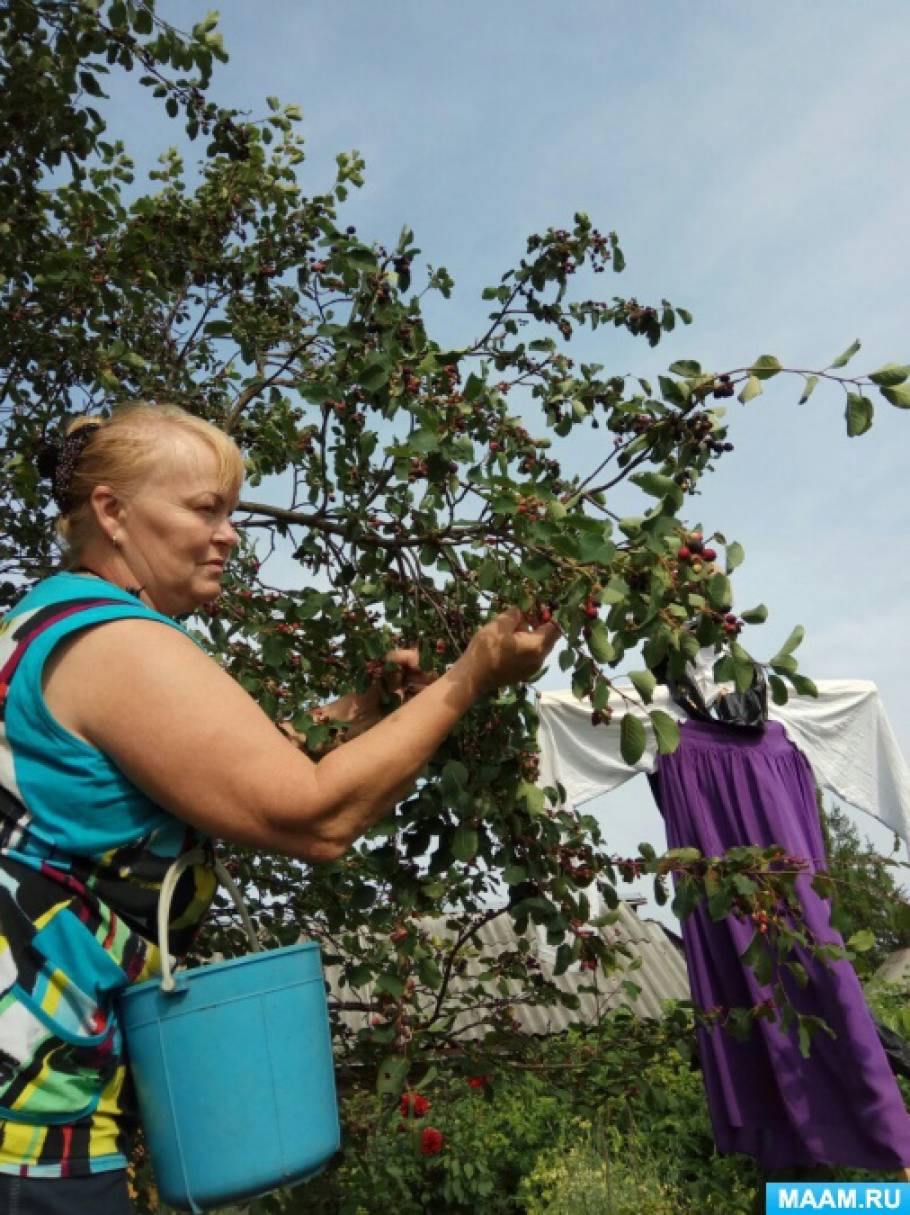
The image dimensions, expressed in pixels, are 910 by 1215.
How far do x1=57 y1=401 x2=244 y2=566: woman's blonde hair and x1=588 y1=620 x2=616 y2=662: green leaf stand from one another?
1.75ft

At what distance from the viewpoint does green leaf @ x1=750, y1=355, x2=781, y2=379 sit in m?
1.72

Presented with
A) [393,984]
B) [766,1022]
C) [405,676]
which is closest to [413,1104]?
[393,984]

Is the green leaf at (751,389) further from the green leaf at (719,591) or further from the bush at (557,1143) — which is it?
the bush at (557,1143)

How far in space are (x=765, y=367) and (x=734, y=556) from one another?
358 mm

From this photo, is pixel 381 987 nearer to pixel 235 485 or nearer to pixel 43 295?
pixel 235 485

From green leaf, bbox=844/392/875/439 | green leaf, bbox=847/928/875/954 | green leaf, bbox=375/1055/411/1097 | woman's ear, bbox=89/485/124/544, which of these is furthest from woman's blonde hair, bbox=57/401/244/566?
green leaf, bbox=847/928/875/954

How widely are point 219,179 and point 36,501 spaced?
143 cm

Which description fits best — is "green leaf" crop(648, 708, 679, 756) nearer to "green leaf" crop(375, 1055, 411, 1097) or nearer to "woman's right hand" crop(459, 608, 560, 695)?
"woman's right hand" crop(459, 608, 560, 695)

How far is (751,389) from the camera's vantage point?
1716 mm

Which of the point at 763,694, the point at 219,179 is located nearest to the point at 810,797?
the point at 763,694

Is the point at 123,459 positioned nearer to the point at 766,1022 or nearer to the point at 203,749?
the point at 203,749

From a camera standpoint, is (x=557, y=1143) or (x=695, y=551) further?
(x=557, y=1143)

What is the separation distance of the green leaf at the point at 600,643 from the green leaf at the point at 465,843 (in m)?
0.49

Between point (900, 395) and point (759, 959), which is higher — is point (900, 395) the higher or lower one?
the higher one
